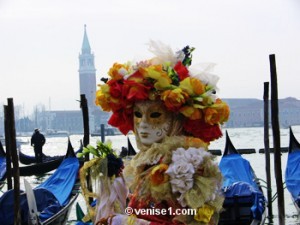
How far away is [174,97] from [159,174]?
33 centimetres

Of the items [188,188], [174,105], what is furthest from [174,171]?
[174,105]

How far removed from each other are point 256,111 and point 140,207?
59792 millimetres

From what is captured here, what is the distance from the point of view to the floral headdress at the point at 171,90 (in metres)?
2.89

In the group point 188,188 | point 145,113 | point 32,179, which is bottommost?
point 32,179

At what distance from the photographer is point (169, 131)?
9.84 feet

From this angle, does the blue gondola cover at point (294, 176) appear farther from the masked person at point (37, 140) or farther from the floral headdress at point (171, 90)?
the masked person at point (37, 140)

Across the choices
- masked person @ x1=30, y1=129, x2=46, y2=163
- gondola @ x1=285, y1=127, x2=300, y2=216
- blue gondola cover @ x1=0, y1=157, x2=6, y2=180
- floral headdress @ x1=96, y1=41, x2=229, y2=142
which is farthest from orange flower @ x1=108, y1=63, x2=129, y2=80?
masked person @ x1=30, y1=129, x2=46, y2=163

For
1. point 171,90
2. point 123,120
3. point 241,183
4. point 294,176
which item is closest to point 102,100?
point 123,120

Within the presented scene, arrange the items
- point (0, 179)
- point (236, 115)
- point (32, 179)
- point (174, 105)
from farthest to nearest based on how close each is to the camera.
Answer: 1. point (236, 115)
2. point (32, 179)
3. point (0, 179)
4. point (174, 105)

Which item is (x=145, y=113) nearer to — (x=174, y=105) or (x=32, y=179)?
(x=174, y=105)

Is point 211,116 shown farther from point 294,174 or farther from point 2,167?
point 2,167

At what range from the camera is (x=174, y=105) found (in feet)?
9.43

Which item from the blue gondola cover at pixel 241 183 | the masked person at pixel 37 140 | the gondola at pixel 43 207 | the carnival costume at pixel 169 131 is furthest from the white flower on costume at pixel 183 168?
the masked person at pixel 37 140

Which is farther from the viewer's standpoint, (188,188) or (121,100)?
(121,100)
